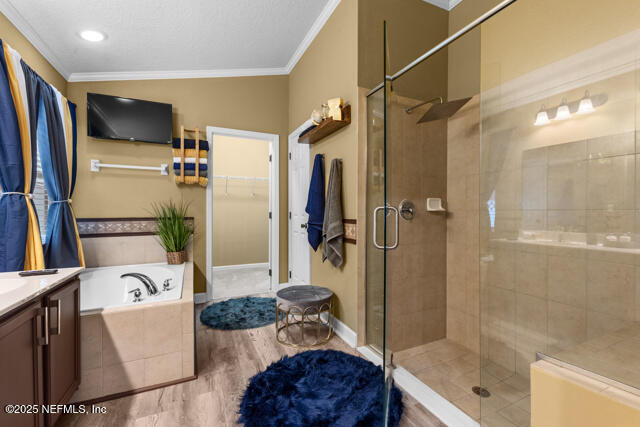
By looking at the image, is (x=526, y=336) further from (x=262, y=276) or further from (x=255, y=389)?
(x=262, y=276)

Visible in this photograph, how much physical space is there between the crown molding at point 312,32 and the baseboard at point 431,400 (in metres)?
2.77

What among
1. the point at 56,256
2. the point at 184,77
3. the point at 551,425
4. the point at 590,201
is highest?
the point at 184,77

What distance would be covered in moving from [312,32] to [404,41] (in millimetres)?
948

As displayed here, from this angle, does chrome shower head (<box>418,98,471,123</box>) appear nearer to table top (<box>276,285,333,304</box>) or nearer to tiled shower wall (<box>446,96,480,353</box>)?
tiled shower wall (<box>446,96,480,353</box>)

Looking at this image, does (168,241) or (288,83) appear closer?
(168,241)

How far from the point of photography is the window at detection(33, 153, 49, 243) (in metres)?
2.37

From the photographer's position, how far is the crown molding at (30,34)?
191 centimetres

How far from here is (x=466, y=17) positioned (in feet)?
7.63

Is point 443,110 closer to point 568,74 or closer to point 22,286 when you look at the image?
point 568,74

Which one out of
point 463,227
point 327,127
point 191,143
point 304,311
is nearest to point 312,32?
point 327,127

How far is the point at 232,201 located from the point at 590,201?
175 inches

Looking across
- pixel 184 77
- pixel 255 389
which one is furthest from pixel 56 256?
pixel 184 77

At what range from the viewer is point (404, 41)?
2256 millimetres

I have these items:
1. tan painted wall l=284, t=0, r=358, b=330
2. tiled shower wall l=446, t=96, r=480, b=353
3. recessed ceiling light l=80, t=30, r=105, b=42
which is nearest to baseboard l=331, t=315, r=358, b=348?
tan painted wall l=284, t=0, r=358, b=330
